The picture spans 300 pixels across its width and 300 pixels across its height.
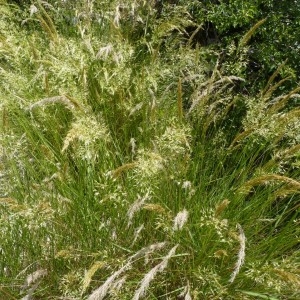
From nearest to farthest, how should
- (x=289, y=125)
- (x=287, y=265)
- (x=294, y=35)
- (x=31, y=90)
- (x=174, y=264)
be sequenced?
(x=287, y=265), (x=174, y=264), (x=289, y=125), (x=31, y=90), (x=294, y=35)

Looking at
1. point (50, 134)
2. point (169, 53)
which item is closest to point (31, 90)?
point (50, 134)

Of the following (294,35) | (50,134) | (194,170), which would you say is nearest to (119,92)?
(50,134)

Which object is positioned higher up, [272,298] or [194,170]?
[194,170]

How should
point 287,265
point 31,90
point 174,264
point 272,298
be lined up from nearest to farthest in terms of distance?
point 287,265 → point 272,298 → point 174,264 → point 31,90

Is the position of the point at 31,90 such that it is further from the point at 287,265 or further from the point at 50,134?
the point at 287,265

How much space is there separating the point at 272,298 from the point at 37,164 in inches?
51.7

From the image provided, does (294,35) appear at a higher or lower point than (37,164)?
higher

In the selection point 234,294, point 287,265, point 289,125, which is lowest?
point 234,294

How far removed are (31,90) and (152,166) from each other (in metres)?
1.15

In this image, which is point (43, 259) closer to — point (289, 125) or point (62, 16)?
point (289, 125)

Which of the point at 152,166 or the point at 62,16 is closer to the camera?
the point at 152,166

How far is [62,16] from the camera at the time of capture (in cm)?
370

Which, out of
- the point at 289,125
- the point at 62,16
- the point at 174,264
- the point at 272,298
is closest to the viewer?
the point at 272,298

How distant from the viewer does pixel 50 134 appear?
2969 mm
